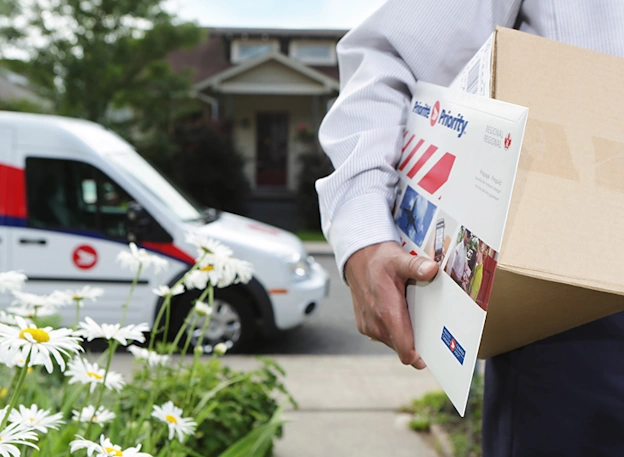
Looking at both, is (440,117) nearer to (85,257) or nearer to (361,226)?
(361,226)

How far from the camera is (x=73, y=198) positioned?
5.62 metres

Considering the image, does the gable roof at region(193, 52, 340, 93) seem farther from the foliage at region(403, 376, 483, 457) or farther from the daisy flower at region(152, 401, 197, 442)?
the daisy flower at region(152, 401, 197, 442)

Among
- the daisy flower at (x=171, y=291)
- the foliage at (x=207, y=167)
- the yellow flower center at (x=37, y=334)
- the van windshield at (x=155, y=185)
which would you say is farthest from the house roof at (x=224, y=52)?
the yellow flower center at (x=37, y=334)

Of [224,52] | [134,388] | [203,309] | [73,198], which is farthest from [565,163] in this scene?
[224,52]

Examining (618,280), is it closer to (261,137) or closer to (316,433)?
(316,433)

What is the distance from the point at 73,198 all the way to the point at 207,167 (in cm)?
1059

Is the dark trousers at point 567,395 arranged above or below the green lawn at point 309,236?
above

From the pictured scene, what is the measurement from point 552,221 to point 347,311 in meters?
7.00

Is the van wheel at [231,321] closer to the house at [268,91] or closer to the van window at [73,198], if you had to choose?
the van window at [73,198]

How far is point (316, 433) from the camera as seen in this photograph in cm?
368

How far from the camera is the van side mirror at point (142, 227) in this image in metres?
5.41

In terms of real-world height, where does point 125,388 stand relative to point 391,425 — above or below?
above

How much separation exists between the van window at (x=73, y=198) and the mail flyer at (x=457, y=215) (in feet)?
15.3

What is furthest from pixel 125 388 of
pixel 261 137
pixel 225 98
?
pixel 261 137
